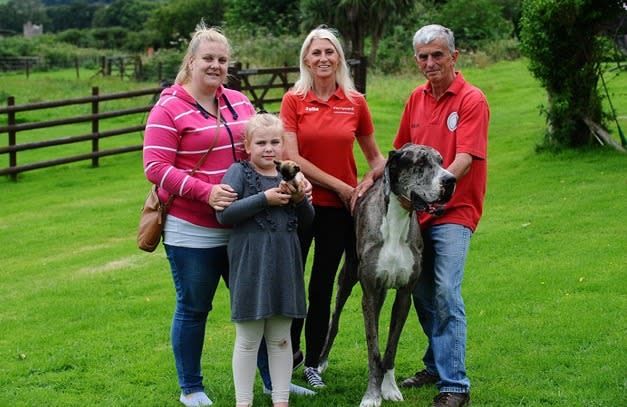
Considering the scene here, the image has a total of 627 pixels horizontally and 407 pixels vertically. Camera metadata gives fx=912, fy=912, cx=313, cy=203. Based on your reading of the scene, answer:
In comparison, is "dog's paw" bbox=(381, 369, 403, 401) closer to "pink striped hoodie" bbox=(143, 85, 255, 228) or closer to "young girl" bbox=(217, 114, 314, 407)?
"young girl" bbox=(217, 114, 314, 407)

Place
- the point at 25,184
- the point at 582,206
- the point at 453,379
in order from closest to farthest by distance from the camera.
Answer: the point at 453,379 < the point at 582,206 < the point at 25,184

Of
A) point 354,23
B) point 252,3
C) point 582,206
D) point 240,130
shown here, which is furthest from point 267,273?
point 252,3

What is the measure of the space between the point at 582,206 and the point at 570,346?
5203 millimetres

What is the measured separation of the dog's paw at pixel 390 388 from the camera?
5.56 metres

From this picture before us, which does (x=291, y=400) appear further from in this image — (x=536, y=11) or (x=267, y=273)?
(x=536, y=11)

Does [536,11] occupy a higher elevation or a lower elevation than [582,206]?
higher

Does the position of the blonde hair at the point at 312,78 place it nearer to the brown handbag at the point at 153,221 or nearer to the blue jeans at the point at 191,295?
the brown handbag at the point at 153,221

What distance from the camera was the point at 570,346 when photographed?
6.55 meters

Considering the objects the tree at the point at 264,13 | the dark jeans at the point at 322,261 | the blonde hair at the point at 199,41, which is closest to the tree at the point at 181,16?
the tree at the point at 264,13

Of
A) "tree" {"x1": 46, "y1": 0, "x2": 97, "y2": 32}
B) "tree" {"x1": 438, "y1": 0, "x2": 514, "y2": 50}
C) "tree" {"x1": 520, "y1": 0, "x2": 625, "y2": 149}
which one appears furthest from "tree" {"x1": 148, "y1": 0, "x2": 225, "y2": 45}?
"tree" {"x1": 520, "y1": 0, "x2": 625, "y2": 149}

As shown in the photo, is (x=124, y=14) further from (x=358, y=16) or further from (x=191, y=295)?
(x=191, y=295)

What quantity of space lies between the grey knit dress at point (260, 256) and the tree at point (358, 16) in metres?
36.5

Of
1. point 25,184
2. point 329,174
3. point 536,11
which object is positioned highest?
point 536,11

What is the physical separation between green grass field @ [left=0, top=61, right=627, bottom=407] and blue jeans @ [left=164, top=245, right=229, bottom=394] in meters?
0.39
